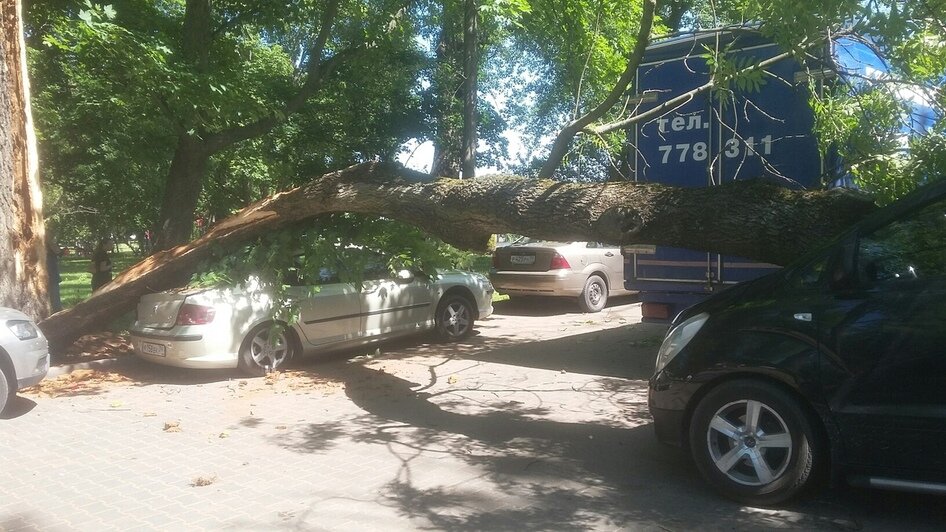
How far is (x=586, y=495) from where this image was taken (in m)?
5.00

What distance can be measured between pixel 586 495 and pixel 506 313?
9603 mm

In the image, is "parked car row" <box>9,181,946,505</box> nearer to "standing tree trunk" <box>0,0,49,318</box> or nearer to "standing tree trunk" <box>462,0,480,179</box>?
"standing tree trunk" <box>462,0,480,179</box>

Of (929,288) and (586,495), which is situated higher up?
(929,288)

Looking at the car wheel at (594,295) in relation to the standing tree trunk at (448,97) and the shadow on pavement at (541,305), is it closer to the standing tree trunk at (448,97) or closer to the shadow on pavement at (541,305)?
the shadow on pavement at (541,305)

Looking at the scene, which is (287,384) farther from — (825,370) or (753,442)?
(825,370)

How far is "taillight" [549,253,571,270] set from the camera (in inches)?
545

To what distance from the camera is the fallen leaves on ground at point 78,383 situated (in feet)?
27.0

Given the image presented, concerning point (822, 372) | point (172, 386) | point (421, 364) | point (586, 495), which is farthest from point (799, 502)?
point (172, 386)

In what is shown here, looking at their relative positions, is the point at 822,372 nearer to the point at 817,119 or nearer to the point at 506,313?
the point at 817,119

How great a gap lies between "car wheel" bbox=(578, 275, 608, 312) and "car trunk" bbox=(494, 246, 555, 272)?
0.82 metres

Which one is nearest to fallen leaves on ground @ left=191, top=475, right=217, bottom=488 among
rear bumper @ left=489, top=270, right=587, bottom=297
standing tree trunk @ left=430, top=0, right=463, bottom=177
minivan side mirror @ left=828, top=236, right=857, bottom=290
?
minivan side mirror @ left=828, top=236, right=857, bottom=290

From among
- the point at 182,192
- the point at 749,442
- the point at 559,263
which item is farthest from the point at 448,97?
the point at 749,442

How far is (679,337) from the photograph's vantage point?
5105 millimetres

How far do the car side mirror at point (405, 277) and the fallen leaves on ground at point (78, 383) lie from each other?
132 inches
